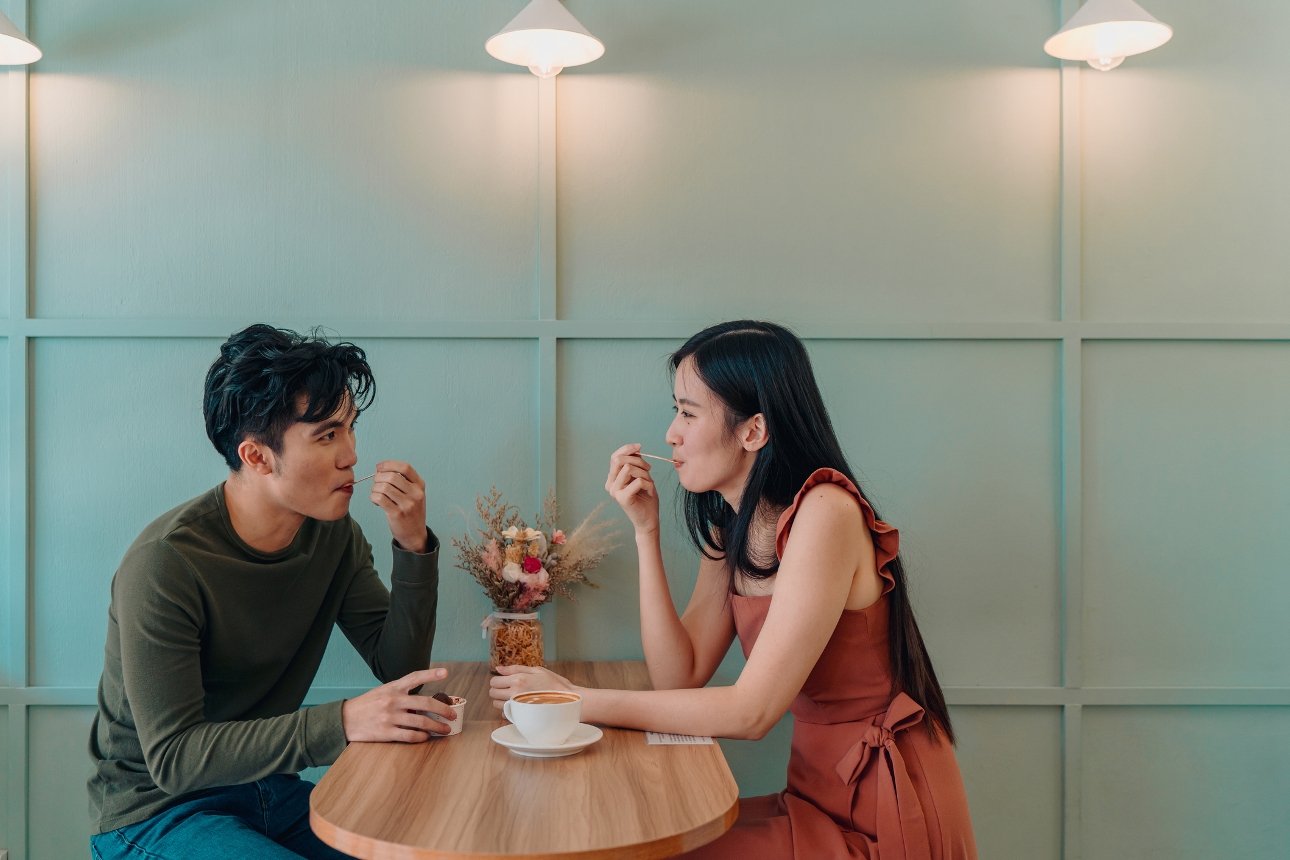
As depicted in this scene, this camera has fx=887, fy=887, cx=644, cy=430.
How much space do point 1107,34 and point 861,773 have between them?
156cm

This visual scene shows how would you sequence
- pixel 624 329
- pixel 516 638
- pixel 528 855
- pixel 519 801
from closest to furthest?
1. pixel 528 855
2. pixel 519 801
3. pixel 516 638
4. pixel 624 329

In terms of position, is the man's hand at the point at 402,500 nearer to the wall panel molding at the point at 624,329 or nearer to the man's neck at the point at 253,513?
the man's neck at the point at 253,513

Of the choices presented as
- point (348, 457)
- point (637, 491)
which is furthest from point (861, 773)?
point (348, 457)

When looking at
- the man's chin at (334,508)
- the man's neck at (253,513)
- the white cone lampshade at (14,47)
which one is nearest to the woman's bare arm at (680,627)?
the man's chin at (334,508)

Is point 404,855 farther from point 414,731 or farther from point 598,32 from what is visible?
point 598,32

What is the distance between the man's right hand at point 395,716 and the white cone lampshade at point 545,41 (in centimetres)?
123

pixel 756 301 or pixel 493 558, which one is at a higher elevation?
pixel 756 301

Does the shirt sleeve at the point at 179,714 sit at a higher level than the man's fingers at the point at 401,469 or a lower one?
lower

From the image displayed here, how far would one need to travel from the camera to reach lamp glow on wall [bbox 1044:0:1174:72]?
5.83 ft

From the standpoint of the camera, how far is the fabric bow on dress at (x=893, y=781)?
4.21ft

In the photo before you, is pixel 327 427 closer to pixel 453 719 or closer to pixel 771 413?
pixel 453 719

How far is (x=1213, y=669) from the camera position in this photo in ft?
6.61

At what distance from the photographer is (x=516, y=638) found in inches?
68.9

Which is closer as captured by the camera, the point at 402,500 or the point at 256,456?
the point at 256,456
